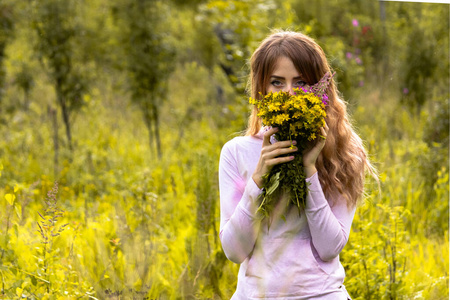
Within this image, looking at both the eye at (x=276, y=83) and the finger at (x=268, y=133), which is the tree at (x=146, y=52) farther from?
the finger at (x=268, y=133)

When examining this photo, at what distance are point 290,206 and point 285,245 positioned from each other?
15cm

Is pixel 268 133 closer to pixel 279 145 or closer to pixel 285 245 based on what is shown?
pixel 279 145

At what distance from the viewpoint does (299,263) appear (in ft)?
5.43

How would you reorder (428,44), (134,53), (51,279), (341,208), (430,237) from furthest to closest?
(428,44), (134,53), (430,237), (51,279), (341,208)

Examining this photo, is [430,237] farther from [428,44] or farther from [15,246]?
[428,44]

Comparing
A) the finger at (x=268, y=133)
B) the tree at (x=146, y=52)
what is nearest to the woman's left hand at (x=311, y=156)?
the finger at (x=268, y=133)

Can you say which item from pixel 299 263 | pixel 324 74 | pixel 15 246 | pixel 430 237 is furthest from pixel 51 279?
pixel 430 237

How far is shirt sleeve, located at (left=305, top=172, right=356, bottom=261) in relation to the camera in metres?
1.63

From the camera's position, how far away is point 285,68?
177 cm

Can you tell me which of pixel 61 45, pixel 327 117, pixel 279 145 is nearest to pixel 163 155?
Result: pixel 61 45

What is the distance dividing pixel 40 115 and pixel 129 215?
626cm

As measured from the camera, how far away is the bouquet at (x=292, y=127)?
4.97 feet

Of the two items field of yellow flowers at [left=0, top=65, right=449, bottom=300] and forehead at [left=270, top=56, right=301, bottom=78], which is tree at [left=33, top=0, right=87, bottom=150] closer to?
field of yellow flowers at [left=0, top=65, right=449, bottom=300]

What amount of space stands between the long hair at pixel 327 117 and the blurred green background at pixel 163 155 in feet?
2.47
